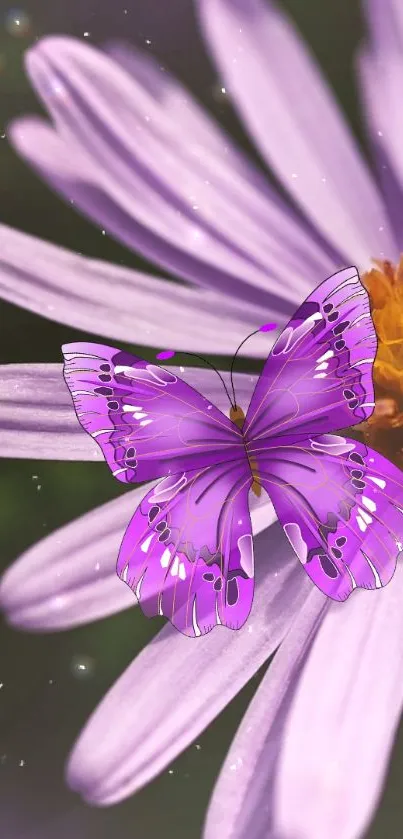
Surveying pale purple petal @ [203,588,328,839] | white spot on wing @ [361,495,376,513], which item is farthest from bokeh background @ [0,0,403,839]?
white spot on wing @ [361,495,376,513]

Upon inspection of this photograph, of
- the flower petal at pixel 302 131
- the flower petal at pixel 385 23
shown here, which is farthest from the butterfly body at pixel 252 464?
the flower petal at pixel 385 23

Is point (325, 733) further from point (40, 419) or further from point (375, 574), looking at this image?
point (40, 419)

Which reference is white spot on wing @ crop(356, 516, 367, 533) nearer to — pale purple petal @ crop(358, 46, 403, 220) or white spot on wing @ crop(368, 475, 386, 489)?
A: white spot on wing @ crop(368, 475, 386, 489)

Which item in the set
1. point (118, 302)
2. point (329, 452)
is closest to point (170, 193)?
point (118, 302)

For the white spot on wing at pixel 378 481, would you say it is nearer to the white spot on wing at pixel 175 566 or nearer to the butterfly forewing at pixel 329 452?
the butterfly forewing at pixel 329 452

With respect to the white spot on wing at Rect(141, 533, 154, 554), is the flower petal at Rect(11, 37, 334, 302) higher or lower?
higher

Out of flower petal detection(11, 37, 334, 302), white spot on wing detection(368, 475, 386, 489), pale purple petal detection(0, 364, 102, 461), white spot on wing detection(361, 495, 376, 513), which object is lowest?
pale purple petal detection(0, 364, 102, 461)

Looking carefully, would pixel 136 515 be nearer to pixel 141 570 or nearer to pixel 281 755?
pixel 141 570
